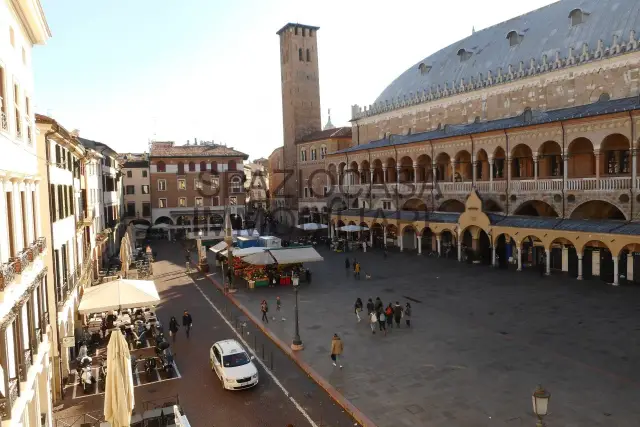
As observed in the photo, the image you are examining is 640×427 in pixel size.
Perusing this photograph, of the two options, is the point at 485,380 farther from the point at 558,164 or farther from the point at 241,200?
the point at 241,200

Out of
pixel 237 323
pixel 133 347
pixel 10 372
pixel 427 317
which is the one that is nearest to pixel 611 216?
pixel 427 317

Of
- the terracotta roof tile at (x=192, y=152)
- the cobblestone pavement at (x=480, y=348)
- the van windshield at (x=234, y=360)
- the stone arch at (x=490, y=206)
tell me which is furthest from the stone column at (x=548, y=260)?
the terracotta roof tile at (x=192, y=152)

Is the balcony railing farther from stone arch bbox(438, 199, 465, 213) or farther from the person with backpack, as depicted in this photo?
stone arch bbox(438, 199, 465, 213)

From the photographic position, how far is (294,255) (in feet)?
114

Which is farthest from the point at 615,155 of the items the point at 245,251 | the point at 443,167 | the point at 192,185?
the point at 192,185

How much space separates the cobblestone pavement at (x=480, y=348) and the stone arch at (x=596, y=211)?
6015 mm

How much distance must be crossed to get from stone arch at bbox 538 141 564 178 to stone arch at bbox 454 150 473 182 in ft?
23.3

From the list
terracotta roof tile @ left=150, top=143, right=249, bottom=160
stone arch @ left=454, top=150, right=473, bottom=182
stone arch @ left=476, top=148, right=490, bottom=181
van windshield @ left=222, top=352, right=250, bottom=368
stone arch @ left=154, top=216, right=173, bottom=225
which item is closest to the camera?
van windshield @ left=222, top=352, right=250, bottom=368

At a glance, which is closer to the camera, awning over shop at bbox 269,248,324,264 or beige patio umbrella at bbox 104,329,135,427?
beige patio umbrella at bbox 104,329,135,427

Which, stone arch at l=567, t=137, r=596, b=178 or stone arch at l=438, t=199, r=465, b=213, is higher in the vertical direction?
stone arch at l=567, t=137, r=596, b=178

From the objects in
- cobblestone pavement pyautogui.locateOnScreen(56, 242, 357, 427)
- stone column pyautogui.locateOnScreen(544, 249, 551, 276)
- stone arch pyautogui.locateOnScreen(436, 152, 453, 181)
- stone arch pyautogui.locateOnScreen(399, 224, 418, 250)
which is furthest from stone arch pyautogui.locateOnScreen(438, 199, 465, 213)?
cobblestone pavement pyautogui.locateOnScreen(56, 242, 357, 427)

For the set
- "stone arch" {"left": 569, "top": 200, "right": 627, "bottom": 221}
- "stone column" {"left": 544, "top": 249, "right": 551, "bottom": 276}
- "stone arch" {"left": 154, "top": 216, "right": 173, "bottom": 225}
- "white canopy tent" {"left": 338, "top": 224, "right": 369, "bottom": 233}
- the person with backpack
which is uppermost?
"stone arch" {"left": 569, "top": 200, "right": 627, "bottom": 221}

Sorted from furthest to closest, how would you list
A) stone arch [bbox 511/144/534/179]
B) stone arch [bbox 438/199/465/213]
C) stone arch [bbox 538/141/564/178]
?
stone arch [bbox 438/199/465/213]
stone arch [bbox 511/144/534/179]
stone arch [bbox 538/141/564/178]

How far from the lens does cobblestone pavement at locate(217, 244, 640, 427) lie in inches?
594
